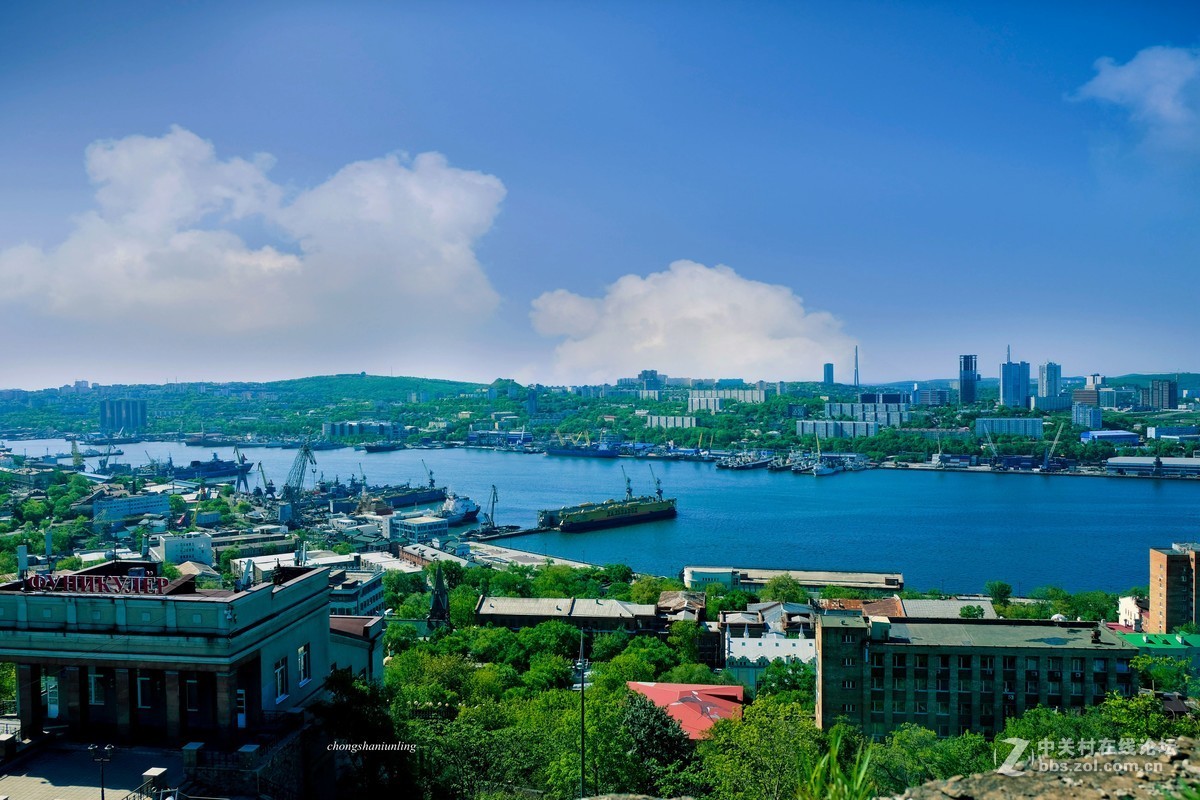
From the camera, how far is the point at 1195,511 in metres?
34.7

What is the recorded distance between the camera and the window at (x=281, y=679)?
15.4ft

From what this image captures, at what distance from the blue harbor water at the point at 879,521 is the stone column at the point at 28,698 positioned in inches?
842

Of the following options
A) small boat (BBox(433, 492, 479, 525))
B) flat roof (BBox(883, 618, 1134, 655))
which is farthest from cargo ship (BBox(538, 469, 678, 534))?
flat roof (BBox(883, 618, 1134, 655))

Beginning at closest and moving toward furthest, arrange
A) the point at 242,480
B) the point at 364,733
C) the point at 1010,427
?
the point at 364,733 → the point at 242,480 → the point at 1010,427

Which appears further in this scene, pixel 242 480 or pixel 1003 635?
pixel 242 480

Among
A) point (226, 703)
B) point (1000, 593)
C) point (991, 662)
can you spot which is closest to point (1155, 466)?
point (1000, 593)

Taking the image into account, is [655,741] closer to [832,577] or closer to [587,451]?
[832,577]

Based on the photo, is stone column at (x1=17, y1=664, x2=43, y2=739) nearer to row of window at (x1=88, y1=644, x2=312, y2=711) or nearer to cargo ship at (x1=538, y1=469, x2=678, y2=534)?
row of window at (x1=88, y1=644, x2=312, y2=711)

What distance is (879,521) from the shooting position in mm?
32812

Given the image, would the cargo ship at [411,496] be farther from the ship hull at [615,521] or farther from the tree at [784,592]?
the tree at [784,592]

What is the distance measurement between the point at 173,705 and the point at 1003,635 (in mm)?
8800

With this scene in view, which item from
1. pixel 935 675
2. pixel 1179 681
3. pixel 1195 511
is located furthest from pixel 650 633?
pixel 1195 511

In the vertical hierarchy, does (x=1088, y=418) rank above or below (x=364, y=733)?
below

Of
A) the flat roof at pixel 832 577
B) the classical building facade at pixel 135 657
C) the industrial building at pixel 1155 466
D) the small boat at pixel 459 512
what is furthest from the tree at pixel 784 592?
the industrial building at pixel 1155 466
